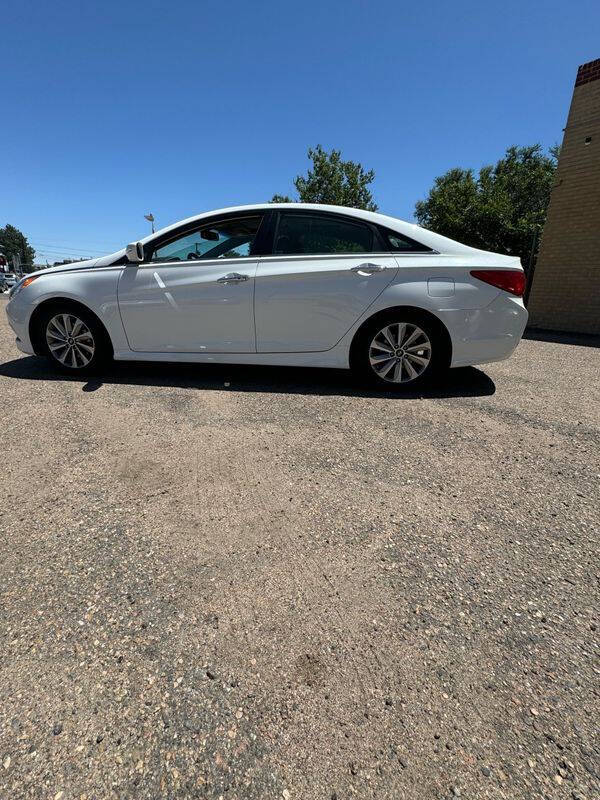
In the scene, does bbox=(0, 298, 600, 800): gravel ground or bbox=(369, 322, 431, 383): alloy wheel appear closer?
bbox=(0, 298, 600, 800): gravel ground

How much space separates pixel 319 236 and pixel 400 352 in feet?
4.34

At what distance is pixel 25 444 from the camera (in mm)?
2848

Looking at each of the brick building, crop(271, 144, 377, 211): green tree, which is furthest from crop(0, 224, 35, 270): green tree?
the brick building

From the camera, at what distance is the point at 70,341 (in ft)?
13.9

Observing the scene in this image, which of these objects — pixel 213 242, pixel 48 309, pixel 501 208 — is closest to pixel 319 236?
pixel 213 242

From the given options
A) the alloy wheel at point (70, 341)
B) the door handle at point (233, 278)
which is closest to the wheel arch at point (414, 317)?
the door handle at point (233, 278)

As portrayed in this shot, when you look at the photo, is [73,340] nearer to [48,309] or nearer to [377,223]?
[48,309]

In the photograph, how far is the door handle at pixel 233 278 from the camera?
12.6 ft

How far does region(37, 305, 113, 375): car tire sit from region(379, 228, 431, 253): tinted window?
2.85 metres

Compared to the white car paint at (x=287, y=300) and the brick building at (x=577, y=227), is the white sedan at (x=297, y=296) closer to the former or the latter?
the white car paint at (x=287, y=300)

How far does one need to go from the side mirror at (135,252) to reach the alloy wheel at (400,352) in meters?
2.30

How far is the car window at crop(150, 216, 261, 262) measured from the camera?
4.04 m

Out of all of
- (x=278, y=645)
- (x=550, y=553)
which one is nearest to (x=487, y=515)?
(x=550, y=553)

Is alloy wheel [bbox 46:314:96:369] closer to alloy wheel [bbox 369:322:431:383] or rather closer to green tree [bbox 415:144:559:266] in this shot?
alloy wheel [bbox 369:322:431:383]
